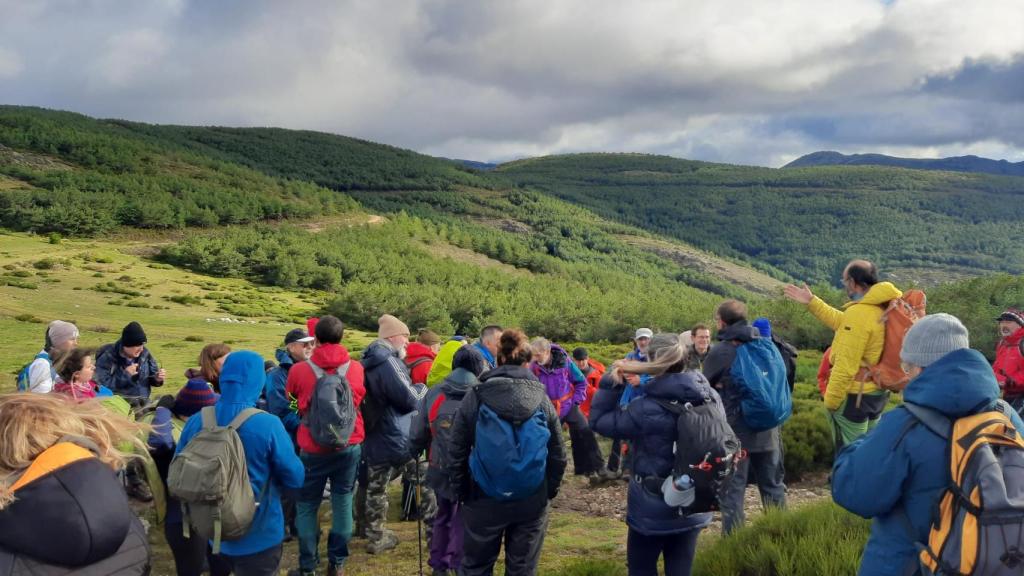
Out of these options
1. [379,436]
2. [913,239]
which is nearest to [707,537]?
[379,436]

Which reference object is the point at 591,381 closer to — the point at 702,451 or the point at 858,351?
the point at 858,351

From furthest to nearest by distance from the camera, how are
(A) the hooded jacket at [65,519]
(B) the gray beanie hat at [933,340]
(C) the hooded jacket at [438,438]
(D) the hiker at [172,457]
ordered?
1. (D) the hiker at [172,457]
2. (C) the hooded jacket at [438,438]
3. (B) the gray beanie hat at [933,340]
4. (A) the hooded jacket at [65,519]

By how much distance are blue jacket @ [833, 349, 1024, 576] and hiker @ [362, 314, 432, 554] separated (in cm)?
331

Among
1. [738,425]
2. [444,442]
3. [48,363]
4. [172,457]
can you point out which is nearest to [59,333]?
[48,363]

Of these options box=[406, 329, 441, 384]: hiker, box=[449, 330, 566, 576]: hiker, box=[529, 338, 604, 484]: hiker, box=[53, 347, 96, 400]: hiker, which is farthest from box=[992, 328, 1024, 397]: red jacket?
box=[53, 347, 96, 400]: hiker

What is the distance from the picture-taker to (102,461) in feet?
7.35

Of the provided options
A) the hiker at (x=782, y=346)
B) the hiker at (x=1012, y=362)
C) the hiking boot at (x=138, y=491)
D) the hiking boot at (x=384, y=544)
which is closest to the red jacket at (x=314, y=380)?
the hiking boot at (x=384, y=544)

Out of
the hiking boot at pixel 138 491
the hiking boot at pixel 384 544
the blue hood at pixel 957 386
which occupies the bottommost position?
the hiking boot at pixel 384 544

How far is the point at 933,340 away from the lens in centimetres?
238

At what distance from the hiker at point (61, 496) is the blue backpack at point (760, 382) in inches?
149

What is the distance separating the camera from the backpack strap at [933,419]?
2.21m

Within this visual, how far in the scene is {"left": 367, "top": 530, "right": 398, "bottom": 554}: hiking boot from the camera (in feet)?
18.1

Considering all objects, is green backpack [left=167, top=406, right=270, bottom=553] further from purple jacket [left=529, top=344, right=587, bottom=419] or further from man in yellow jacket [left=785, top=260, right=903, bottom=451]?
purple jacket [left=529, top=344, right=587, bottom=419]

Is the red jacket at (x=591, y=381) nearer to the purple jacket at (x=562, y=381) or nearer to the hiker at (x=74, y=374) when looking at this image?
the purple jacket at (x=562, y=381)
